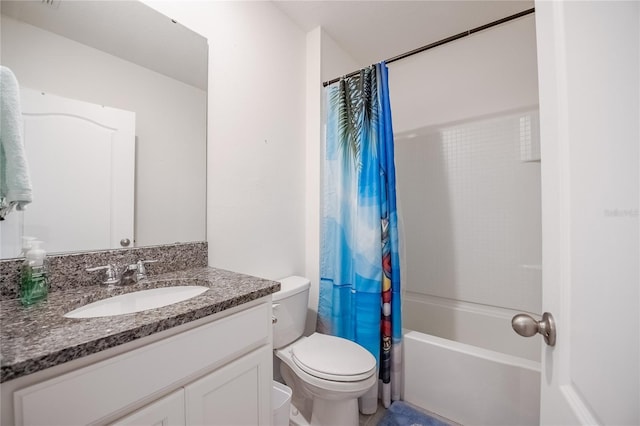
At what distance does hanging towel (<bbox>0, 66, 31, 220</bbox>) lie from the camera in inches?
31.6

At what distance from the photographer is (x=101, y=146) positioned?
104 centimetres

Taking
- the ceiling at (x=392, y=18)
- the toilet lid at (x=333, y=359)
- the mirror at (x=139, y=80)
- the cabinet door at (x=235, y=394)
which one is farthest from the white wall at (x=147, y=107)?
the ceiling at (x=392, y=18)

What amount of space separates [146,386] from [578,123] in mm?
1058

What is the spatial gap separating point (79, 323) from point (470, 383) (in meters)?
1.65

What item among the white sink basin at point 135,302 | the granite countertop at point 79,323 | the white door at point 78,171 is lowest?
the white sink basin at point 135,302

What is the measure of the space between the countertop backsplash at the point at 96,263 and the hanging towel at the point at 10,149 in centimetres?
19

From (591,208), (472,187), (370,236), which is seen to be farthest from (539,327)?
(472,187)

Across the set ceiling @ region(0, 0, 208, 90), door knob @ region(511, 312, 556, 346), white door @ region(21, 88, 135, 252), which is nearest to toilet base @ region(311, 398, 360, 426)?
door knob @ region(511, 312, 556, 346)

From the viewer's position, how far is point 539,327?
1.94 feet

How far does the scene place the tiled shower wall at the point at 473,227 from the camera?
188 cm

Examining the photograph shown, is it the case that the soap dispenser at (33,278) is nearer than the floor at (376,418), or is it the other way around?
the soap dispenser at (33,278)

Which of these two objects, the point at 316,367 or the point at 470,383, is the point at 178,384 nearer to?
the point at 316,367

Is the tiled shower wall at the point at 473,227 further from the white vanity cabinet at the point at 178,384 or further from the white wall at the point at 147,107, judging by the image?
the white wall at the point at 147,107

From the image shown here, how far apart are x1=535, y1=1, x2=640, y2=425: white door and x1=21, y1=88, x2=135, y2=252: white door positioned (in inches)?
54.3
